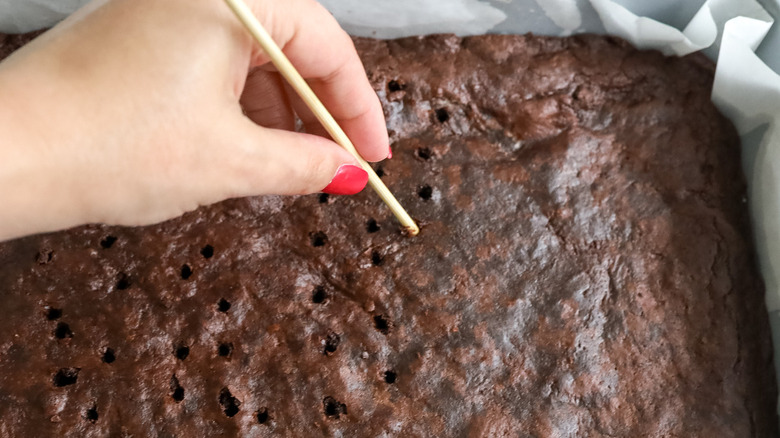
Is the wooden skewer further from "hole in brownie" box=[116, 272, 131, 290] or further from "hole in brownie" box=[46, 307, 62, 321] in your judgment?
"hole in brownie" box=[46, 307, 62, 321]

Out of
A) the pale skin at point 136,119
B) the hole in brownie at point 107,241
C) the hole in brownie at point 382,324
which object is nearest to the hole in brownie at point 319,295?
the hole in brownie at point 382,324

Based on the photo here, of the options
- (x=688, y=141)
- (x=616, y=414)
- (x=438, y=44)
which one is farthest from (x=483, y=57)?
(x=616, y=414)

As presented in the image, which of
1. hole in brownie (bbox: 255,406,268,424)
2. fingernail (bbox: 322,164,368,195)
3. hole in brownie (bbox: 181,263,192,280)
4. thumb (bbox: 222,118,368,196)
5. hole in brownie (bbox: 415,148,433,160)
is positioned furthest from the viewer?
hole in brownie (bbox: 415,148,433,160)

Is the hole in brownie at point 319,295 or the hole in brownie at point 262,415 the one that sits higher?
the hole in brownie at point 319,295

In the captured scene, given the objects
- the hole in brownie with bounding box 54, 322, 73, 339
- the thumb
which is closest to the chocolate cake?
the hole in brownie with bounding box 54, 322, 73, 339

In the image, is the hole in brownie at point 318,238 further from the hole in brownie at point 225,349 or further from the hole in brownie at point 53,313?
the hole in brownie at point 53,313

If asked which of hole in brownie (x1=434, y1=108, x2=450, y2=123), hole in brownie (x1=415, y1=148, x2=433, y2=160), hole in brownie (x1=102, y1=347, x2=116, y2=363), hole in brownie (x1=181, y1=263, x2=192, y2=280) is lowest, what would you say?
hole in brownie (x1=102, y1=347, x2=116, y2=363)

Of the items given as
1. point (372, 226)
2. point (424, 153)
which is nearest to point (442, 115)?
point (424, 153)
